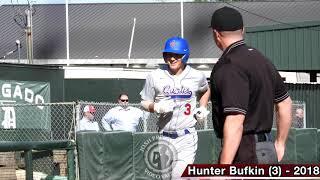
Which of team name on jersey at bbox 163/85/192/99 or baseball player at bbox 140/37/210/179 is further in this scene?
team name on jersey at bbox 163/85/192/99

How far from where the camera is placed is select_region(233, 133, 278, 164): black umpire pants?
15.8 feet

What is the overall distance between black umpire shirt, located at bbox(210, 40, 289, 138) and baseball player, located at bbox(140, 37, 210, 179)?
3142 millimetres

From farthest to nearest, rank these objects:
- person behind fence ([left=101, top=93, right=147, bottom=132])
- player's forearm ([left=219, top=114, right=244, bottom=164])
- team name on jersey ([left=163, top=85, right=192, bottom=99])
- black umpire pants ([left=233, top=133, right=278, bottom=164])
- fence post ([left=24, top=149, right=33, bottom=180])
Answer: person behind fence ([left=101, top=93, right=147, bottom=132]), fence post ([left=24, top=149, right=33, bottom=180]), team name on jersey ([left=163, top=85, right=192, bottom=99]), black umpire pants ([left=233, top=133, right=278, bottom=164]), player's forearm ([left=219, top=114, right=244, bottom=164])

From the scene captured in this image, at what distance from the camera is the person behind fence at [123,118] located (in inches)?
578

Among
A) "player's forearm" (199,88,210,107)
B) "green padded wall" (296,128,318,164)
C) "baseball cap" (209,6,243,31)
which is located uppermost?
"green padded wall" (296,128,318,164)

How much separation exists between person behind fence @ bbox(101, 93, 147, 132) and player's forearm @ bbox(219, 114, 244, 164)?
9886 millimetres

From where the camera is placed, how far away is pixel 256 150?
4.94 meters

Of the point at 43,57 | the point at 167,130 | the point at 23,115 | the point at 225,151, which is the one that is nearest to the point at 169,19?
the point at 43,57

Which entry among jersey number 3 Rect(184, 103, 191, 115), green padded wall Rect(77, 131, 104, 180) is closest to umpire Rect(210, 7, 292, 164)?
jersey number 3 Rect(184, 103, 191, 115)

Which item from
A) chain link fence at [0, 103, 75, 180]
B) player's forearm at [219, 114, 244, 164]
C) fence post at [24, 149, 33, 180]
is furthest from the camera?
chain link fence at [0, 103, 75, 180]

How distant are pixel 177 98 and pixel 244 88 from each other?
143 inches

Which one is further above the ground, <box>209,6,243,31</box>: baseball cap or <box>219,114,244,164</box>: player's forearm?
<box>209,6,243,31</box>: baseball cap

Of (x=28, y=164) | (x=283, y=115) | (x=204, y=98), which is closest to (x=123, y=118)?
(x=28, y=164)

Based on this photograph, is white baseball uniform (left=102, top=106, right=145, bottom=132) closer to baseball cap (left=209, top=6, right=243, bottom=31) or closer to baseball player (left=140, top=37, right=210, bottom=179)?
baseball player (left=140, top=37, right=210, bottom=179)
